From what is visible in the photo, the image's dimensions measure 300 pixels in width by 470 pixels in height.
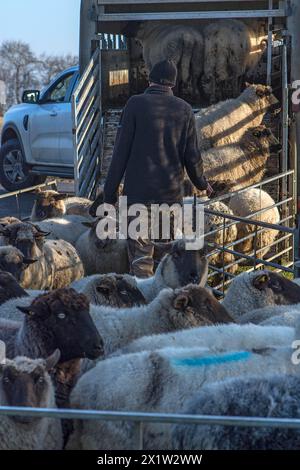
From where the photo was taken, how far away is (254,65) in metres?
15.3

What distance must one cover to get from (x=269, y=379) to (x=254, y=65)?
11.3 metres

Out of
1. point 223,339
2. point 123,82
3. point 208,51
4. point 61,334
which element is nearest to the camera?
point 223,339

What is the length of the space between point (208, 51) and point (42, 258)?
266 inches

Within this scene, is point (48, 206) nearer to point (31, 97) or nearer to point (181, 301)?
point (181, 301)

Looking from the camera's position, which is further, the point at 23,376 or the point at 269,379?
the point at 23,376

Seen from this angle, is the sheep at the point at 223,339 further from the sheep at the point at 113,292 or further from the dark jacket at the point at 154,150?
the dark jacket at the point at 154,150

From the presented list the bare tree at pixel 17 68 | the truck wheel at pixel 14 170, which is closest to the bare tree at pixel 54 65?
the bare tree at pixel 17 68

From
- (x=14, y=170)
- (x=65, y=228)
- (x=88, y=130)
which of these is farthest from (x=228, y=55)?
(x=65, y=228)

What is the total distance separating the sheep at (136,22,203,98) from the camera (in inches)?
574

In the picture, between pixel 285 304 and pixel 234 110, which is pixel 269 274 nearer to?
pixel 285 304

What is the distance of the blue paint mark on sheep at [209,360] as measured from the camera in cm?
505

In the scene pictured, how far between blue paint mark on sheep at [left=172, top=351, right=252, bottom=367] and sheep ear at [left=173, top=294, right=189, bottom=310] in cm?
105

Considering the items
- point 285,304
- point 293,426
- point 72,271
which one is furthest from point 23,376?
point 72,271

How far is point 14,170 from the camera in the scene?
1808 cm
